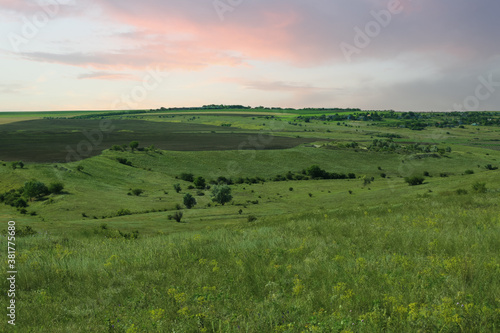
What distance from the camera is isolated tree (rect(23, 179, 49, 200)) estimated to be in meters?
64.9

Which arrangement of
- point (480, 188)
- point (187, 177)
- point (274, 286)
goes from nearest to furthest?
point (274, 286) < point (480, 188) < point (187, 177)

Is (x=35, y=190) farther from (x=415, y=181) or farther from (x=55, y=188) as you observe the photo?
(x=415, y=181)

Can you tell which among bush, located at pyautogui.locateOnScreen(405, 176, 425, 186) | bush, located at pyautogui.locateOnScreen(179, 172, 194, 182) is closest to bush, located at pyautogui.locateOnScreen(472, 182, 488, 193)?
bush, located at pyautogui.locateOnScreen(405, 176, 425, 186)

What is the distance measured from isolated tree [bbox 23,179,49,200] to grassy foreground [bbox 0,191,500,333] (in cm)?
6705

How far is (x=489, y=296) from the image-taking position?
559cm

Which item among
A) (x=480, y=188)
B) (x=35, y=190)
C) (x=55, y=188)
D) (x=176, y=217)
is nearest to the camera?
(x=480, y=188)

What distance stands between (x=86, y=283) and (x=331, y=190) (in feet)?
256

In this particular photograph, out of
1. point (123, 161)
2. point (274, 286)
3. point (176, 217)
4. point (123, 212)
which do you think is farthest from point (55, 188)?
point (274, 286)

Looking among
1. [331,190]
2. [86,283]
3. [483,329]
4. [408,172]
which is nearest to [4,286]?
[86,283]

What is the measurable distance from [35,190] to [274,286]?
245 ft

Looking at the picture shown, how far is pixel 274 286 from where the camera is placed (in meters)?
6.67

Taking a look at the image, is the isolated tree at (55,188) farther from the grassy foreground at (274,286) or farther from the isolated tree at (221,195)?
the grassy foreground at (274,286)

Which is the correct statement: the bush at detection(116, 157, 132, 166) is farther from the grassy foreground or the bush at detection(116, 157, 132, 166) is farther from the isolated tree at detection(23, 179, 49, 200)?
the grassy foreground

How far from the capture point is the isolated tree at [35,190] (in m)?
64.9
